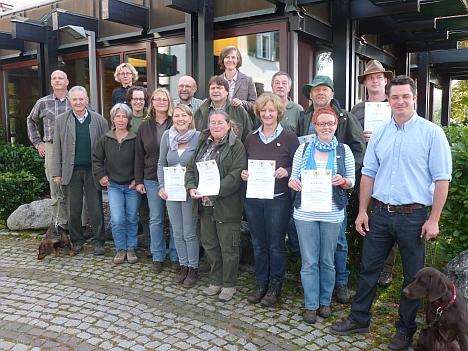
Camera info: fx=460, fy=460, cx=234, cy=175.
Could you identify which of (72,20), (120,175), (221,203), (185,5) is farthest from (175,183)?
(72,20)

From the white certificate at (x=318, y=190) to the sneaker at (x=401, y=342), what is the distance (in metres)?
1.14

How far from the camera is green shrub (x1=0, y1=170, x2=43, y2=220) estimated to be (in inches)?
318

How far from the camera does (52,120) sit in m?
6.69

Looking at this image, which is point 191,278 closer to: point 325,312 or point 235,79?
point 325,312

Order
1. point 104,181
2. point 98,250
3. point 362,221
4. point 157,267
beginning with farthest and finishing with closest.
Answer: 1. point 98,250
2. point 104,181
3. point 157,267
4. point 362,221

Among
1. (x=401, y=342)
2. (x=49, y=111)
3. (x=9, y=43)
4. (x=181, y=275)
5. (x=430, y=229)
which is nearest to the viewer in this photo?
(x=430, y=229)

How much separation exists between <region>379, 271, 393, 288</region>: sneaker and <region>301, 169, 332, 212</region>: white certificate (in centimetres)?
144

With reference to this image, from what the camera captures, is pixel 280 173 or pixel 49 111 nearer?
pixel 280 173

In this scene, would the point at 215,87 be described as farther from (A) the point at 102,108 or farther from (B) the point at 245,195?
(A) the point at 102,108

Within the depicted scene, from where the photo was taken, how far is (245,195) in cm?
451

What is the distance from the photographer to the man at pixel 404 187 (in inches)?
132

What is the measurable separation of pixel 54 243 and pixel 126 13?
455 centimetres

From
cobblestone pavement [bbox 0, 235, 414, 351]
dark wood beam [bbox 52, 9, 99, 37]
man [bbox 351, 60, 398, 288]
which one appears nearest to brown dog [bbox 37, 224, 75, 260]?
cobblestone pavement [bbox 0, 235, 414, 351]

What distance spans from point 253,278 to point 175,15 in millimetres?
5397
